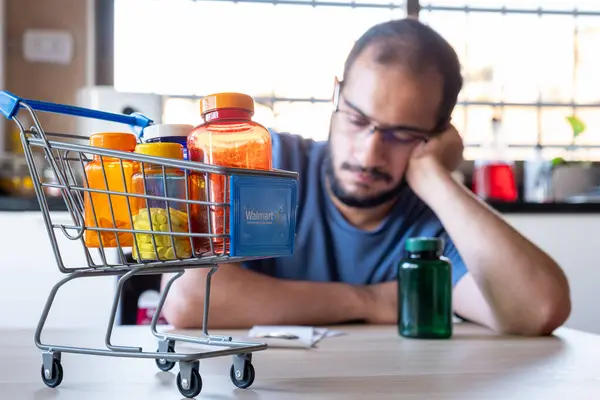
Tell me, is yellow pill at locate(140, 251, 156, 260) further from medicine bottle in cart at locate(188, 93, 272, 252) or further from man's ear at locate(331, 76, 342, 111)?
man's ear at locate(331, 76, 342, 111)

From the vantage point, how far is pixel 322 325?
147 centimetres

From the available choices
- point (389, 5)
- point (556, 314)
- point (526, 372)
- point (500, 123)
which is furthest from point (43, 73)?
point (526, 372)

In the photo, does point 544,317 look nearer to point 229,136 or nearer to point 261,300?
point 261,300

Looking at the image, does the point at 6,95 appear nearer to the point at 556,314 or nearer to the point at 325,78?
the point at 556,314

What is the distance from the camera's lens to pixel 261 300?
56.7 inches

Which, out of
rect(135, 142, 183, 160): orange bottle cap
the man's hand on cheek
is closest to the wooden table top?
rect(135, 142, 183, 160): orange bottle cap

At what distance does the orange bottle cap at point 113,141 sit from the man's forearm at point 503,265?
32.0 inches

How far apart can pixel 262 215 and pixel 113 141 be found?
185mm

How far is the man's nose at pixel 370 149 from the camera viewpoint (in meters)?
1.84

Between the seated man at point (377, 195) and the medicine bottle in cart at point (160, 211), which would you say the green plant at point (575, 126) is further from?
the medicine bottle in cart at point (160, 211)

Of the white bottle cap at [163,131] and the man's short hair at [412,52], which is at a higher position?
the man's short hair at [412,52]

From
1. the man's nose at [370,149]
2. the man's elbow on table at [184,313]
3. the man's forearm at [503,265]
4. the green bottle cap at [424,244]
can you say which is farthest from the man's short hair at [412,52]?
the man's elbow on table at [184,313]

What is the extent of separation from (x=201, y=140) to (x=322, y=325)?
2.63 ft

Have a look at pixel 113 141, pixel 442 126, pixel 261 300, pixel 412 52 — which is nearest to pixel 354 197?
pixel 442 126
